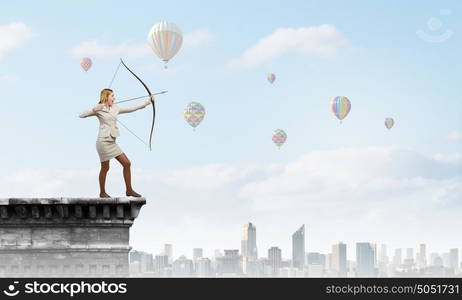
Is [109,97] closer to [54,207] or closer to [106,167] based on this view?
[106,167]

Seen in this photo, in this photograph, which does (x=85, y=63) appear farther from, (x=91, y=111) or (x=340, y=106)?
(x=91, y=111)

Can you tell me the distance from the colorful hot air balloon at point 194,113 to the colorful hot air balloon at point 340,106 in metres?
14.1

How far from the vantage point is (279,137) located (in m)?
94.2

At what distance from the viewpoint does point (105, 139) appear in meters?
26.8

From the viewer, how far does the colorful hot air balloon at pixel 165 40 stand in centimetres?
6806

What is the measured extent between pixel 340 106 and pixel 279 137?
11.4m

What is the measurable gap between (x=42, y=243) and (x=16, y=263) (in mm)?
1042

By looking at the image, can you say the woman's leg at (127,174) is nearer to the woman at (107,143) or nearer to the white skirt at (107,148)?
the woman at (107,143)

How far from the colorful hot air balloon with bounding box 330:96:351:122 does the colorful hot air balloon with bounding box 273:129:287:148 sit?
10000 millimetres

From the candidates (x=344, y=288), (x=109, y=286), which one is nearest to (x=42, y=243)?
(x=109, y=286)

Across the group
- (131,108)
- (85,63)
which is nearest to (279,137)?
(85,63)

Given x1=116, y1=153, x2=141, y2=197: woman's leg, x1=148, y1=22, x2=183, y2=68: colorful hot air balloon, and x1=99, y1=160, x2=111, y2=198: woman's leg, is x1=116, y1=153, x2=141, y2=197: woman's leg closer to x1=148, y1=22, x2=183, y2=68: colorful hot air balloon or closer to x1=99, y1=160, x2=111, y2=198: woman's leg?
x1=99, y1=160, x2=111, y2=198: woman's leg

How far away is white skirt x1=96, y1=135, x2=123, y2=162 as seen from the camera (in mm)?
26719

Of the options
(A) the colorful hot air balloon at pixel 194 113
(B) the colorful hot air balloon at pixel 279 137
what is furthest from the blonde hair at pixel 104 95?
(B) the colorful hot air balloon at pixel 279 137
